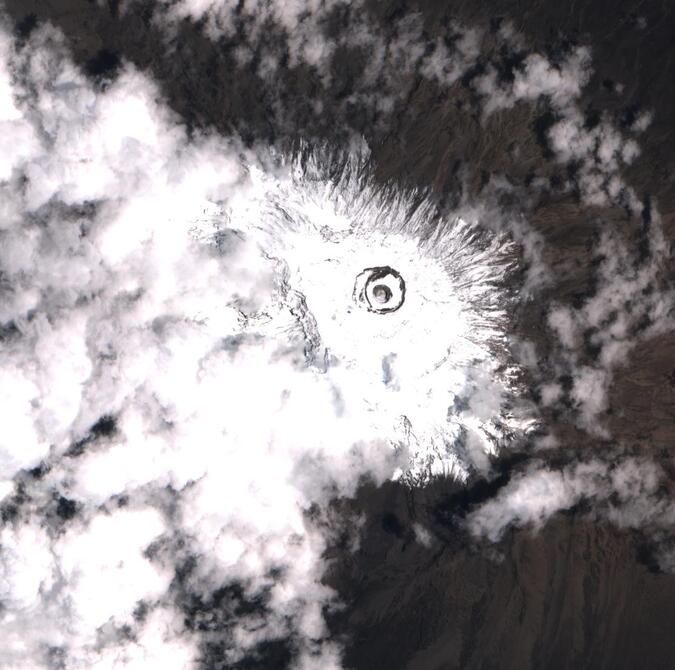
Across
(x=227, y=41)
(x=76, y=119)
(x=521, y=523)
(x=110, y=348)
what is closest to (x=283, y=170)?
(x=227, y=41)

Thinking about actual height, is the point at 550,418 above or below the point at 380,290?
below

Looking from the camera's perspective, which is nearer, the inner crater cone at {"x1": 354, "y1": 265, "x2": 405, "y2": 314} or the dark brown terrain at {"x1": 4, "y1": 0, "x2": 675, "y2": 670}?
the dark brown terrain at {"x1": 4, "y1": 0, "x2": 675, "y2": 670}

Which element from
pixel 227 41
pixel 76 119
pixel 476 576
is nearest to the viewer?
pixel 76 119

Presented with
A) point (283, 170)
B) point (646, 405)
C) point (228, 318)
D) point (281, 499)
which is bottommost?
point (646, 405)

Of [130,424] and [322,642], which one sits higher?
[130,424]

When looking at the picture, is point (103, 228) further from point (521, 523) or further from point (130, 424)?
point (521, 523)

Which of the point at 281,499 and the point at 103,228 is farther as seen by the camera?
the point at 281,499

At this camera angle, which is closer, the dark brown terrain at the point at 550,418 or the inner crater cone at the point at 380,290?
the dark brown terrain at the point at 550,418

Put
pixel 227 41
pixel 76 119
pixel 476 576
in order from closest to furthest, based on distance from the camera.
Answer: pixel 76 119
pixel 227 41
pixel 476 576
